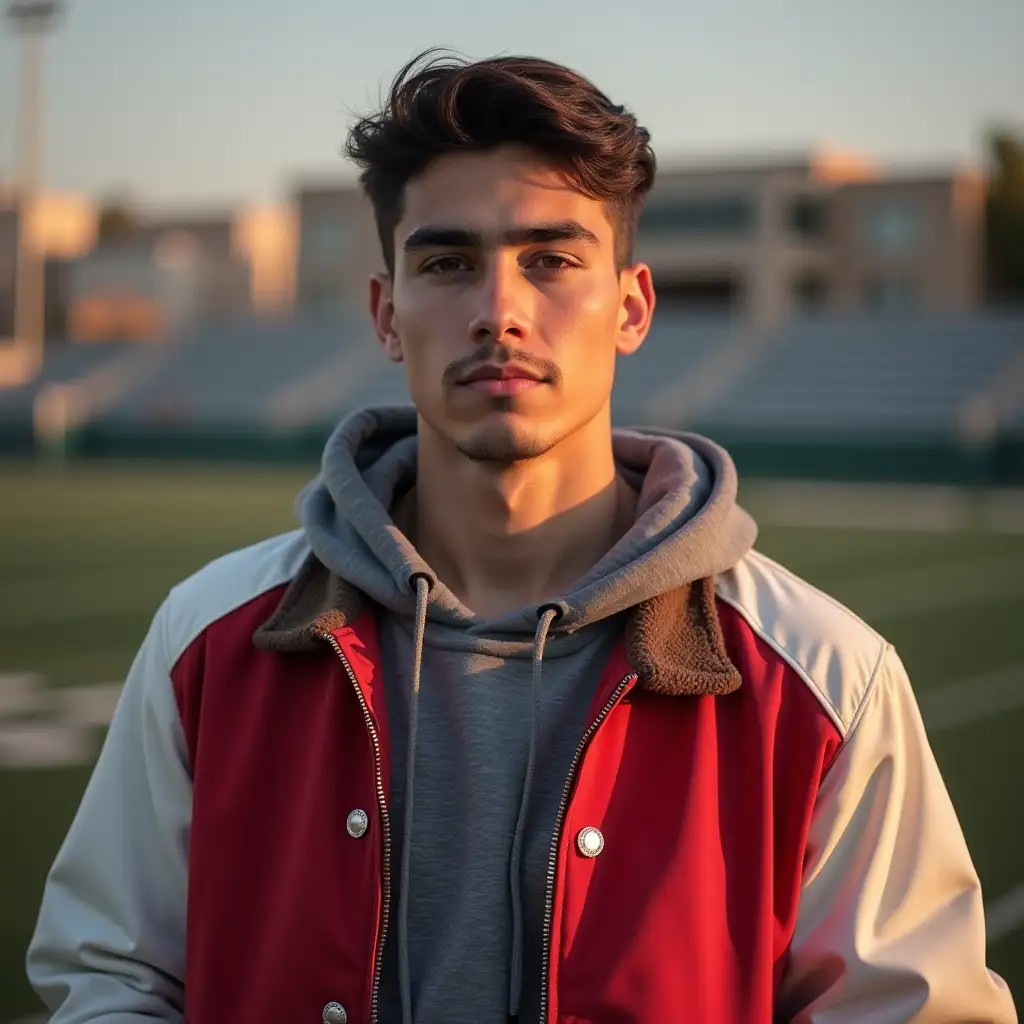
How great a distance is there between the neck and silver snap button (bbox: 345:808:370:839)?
0.42 m

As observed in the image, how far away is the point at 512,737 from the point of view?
2.20 metres

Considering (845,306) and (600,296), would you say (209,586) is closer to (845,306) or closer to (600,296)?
(600,296)

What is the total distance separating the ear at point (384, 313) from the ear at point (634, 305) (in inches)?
14.0

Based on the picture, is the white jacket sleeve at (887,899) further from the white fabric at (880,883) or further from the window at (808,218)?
the window at (808,218)

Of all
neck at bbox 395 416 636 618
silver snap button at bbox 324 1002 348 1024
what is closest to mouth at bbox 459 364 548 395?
neck at bbox 395 416 636 618

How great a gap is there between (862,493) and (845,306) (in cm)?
2869

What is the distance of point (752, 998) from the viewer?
80.1 inches

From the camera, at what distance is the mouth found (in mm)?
2277

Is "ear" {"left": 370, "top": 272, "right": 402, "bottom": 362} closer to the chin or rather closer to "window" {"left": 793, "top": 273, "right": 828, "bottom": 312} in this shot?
the chin

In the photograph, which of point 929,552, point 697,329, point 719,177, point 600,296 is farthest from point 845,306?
point 600,296

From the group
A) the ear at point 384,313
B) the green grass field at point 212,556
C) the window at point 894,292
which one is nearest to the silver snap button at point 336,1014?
the ear at point 384,313

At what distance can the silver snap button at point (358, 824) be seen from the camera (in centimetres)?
209

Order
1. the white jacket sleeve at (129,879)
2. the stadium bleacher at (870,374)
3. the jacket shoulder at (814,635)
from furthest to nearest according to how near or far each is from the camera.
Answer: the stadium bleacher at (870,374)
the white jacket sleeve at (129,879)
the jacket shoulder at (814,635)

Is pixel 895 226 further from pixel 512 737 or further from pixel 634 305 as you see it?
pixel 512 737
